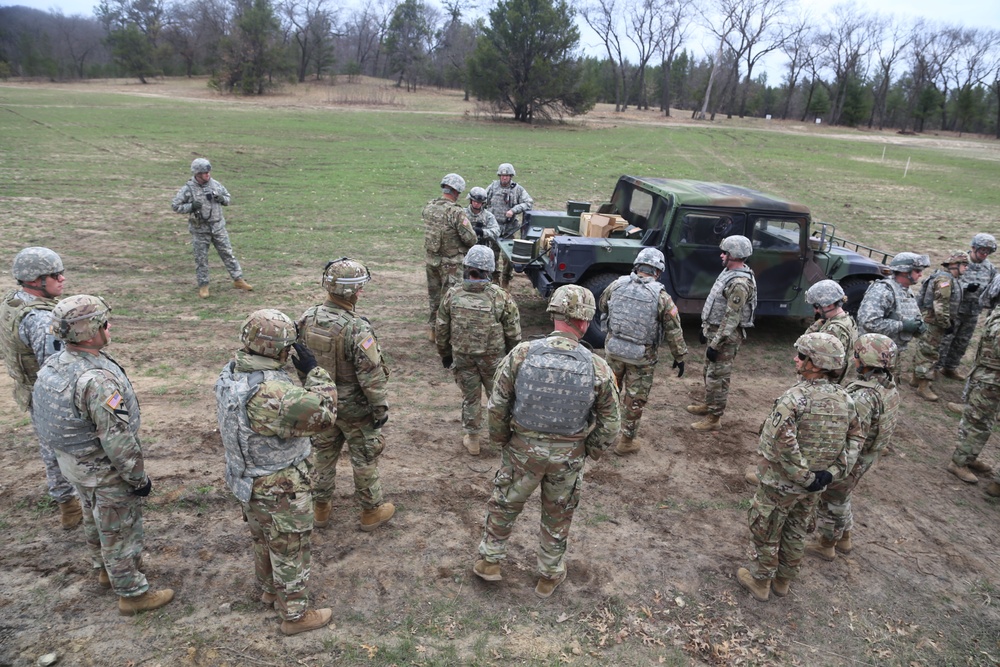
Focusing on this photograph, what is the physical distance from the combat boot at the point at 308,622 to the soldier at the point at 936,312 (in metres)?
6.59

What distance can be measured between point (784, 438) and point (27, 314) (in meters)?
4.58

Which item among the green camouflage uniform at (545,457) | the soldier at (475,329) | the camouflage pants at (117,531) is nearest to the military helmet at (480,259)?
the soldier at (475,329)

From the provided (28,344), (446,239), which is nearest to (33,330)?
(28,344)

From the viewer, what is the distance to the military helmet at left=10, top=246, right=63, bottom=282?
4.00 meters

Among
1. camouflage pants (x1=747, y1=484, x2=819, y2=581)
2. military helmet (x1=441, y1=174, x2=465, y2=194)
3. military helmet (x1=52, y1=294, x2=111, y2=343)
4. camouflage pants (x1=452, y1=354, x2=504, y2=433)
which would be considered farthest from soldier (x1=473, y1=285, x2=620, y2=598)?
military helmet (x1=441, y1=174, x2=465, y2=194)

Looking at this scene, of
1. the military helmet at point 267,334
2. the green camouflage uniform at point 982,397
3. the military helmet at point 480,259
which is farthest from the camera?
the green camouflage uniform at point 982,397

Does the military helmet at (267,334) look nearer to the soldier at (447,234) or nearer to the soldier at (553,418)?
the soldier at (553,418)

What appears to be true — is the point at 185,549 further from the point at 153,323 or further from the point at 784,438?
the point at 153,323

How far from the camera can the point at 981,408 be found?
531cm

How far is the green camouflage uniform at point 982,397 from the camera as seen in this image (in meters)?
5.21

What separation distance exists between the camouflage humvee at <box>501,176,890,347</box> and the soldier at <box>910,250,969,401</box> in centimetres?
57

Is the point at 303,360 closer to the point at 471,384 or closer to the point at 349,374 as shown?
the point at 349,374

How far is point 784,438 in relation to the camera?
3588mm

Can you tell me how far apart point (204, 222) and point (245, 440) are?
6248mm
